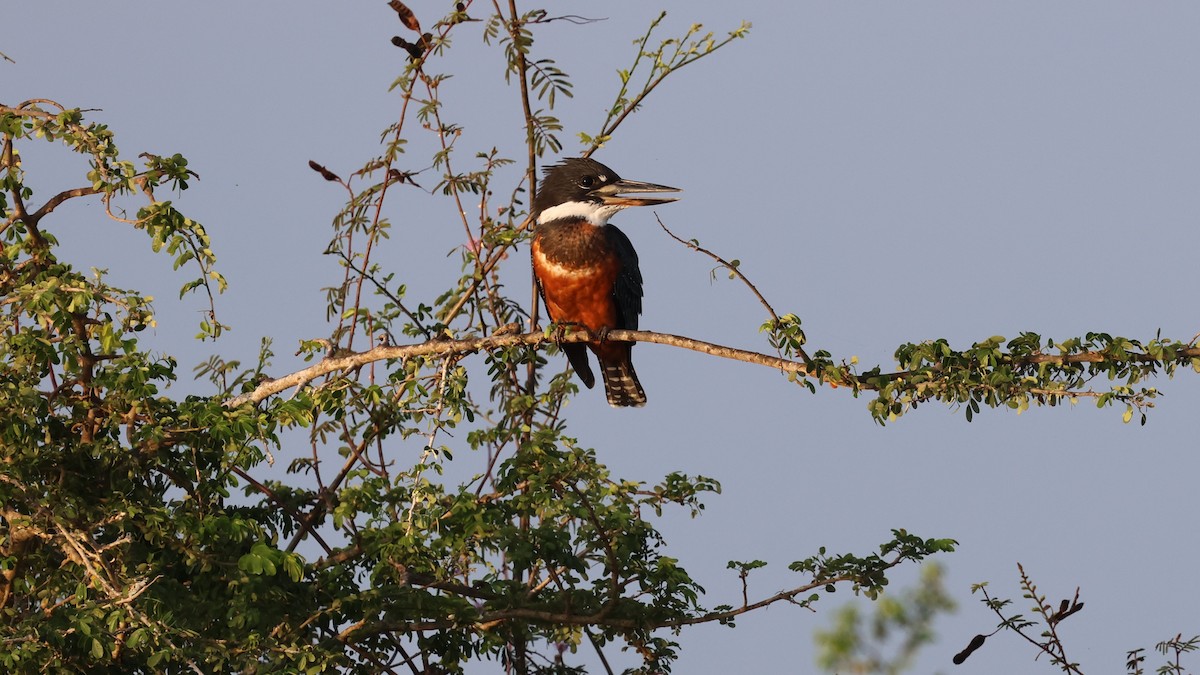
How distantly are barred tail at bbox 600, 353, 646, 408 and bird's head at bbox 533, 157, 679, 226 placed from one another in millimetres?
930

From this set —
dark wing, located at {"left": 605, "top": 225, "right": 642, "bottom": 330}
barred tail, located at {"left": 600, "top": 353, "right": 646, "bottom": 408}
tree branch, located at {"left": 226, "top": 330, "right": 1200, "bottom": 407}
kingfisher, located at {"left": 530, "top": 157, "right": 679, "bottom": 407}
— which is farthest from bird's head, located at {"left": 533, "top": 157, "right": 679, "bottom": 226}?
tree branch, located at {"left": 226, "top": 330, "right": 1200, "bottom": 407}

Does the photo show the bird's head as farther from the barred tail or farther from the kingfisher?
the barred tail

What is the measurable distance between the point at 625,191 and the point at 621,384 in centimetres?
122

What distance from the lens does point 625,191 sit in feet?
24.9

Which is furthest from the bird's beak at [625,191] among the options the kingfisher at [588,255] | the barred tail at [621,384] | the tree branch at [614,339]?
the tree branch at [614,339]

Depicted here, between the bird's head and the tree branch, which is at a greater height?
the bird's head

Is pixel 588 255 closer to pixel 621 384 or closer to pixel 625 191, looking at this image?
pixel 625 191

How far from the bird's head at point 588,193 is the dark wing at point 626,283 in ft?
0.46

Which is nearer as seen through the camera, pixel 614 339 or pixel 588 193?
pixel 614 339

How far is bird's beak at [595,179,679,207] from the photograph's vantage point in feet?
24.3

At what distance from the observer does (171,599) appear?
509cm

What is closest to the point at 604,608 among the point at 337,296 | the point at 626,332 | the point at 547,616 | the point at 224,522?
the point at 547,616

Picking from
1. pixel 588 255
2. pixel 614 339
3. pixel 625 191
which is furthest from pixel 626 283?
pixel 614 339

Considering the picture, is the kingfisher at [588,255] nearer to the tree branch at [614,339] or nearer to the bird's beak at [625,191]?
the bird's beak at [625,191]
